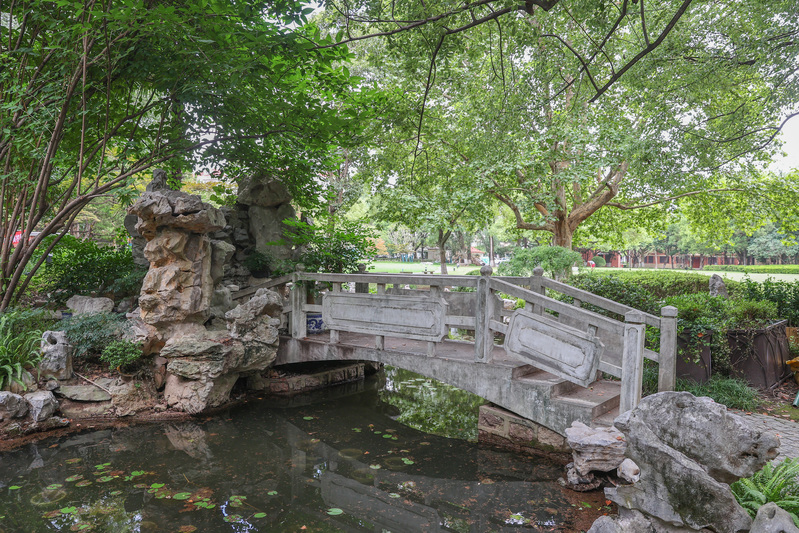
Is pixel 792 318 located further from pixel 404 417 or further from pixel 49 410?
pixel 49 410

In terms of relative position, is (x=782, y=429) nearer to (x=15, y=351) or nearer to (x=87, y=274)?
(x=15, y=351)

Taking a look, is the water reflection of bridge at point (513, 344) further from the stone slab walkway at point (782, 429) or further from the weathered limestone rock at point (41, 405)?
the weathered limestone rock at point (41, 405)

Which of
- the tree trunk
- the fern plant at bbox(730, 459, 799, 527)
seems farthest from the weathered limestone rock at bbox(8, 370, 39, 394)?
the tree trunk

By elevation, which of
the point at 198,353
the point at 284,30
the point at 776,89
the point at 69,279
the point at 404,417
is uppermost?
the point at 284,30

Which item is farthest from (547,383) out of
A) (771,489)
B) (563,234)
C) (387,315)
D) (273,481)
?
(563,234)

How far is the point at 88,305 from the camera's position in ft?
27.4

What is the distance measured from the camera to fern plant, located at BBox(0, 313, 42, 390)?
665cm

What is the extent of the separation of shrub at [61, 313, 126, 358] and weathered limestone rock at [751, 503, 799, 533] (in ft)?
26.7

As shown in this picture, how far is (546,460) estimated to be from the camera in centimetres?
565

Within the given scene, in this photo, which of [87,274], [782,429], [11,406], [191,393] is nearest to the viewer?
[782,429]

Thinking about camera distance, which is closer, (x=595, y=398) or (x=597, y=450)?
(x=597, y=450)

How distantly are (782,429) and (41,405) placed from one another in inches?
379

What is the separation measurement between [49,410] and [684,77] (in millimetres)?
11760

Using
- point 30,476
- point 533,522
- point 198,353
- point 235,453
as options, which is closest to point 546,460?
point 533,522
